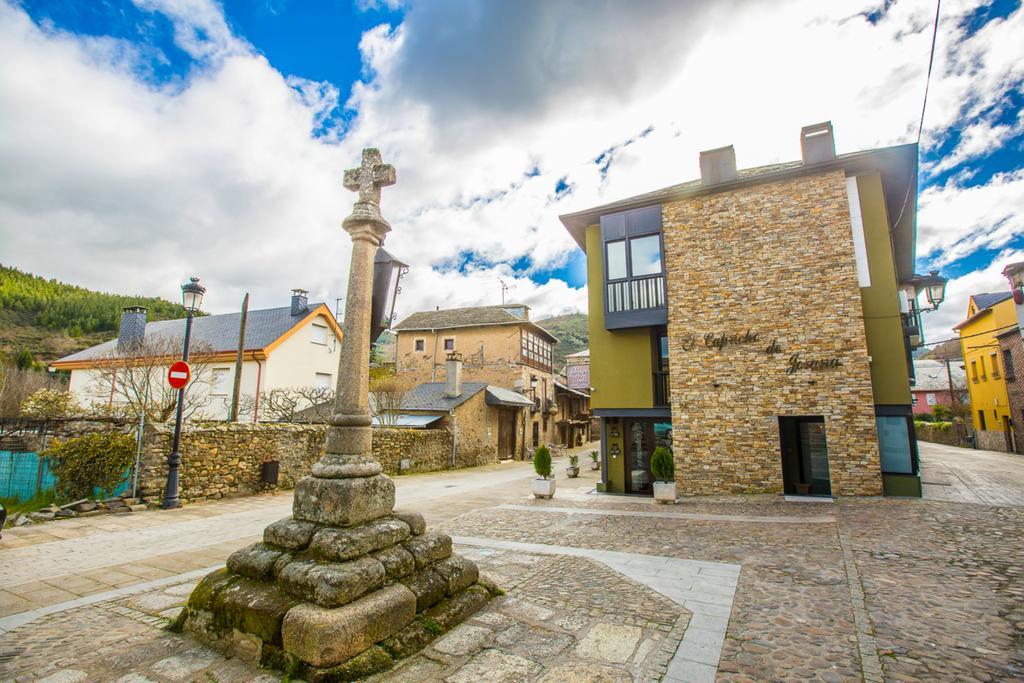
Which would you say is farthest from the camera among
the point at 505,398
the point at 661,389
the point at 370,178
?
the point at 505,398

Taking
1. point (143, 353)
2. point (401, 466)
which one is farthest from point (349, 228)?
point (143, 353)

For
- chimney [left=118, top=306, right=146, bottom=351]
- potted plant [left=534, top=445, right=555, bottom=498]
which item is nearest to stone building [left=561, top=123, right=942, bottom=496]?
potted plant [left=534, top=445, right=555, bottom=498]

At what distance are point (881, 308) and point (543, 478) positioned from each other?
878cm

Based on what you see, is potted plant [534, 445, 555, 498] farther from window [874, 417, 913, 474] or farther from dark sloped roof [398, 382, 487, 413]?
dark sloped roof [398, 382, 487, 413]

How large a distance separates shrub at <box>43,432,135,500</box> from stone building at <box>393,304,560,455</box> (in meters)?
19.8

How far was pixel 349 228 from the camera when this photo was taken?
4.31 m

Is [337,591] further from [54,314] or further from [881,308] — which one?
[54,314]

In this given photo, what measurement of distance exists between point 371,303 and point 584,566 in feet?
12.7

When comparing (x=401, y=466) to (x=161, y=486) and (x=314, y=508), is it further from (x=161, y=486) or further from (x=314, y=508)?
(x=314, y=508)

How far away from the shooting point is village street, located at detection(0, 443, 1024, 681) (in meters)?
3.00

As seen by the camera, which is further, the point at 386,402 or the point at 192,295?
the point at 386,402

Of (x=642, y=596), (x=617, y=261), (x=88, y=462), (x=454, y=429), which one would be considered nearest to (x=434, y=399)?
(x=454, y=429)

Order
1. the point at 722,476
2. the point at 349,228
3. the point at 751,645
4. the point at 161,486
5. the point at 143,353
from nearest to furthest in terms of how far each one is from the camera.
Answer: the point at 751,645 → the point at 349,228 → the point at 161,486 → the point at 722,476 → the point at 143,353

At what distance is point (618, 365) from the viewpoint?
12555 millimetres
